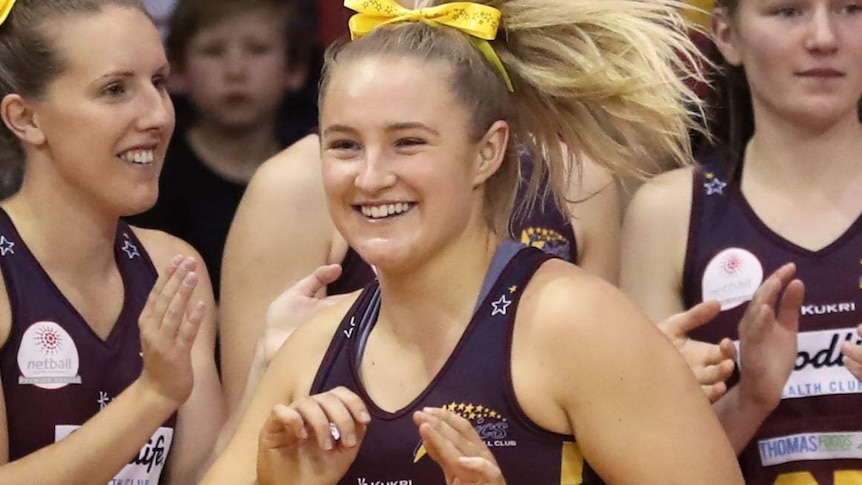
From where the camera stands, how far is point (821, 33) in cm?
271

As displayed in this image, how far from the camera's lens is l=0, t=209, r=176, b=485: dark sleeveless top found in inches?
103

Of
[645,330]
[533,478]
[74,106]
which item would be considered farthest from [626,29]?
[74,106]

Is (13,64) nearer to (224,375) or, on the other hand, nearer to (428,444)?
(224,375)

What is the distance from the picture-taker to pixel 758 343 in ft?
8.36

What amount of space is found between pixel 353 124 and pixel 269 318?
0.52 meters

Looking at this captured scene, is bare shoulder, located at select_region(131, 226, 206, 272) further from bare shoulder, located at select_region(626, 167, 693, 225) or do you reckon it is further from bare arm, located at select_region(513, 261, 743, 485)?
bare arm, located at select_region(513, 261, 743, 485)

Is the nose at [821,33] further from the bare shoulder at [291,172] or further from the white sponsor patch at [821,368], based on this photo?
the bare shoulder at [291,172]

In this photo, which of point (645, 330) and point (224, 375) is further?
point (224, 375)

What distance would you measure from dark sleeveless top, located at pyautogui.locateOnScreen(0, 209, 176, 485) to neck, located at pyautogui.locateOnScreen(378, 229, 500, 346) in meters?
0.63

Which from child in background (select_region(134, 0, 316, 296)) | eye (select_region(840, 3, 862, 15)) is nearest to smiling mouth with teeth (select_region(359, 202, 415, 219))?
eye (select_region(840, 3, 862, 15))

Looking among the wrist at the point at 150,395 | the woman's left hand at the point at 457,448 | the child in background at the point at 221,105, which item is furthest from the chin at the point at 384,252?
the child in background at the point at 221,105

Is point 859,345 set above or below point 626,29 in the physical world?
below

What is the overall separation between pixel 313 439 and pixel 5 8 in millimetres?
1013

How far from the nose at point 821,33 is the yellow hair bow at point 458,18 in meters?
0.67
